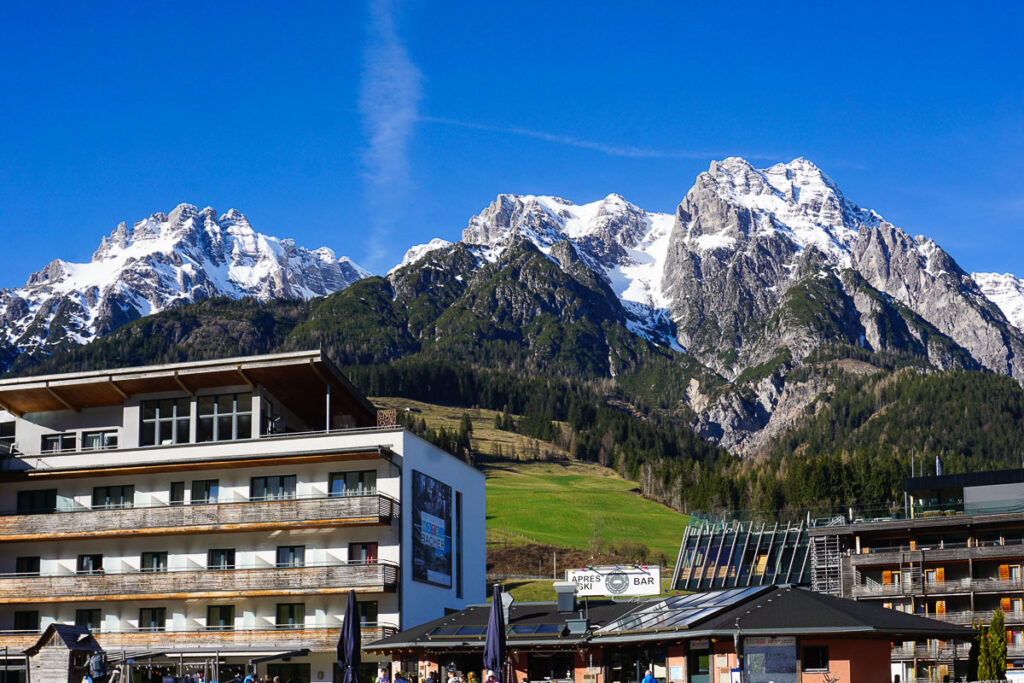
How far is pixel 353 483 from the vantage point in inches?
2825

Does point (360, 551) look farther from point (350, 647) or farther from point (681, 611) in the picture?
point (681, 611)

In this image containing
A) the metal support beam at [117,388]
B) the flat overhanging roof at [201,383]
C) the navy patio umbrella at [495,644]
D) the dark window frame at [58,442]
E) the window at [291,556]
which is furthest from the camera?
the dark window frame at [58,442]

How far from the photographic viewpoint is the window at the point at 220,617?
237ft

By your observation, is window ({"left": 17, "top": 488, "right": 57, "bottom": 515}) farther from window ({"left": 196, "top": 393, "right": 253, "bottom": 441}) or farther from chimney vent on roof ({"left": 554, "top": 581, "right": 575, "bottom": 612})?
chimney vent on roof ({"left": 554, "top": 581, "right": 575, "bottom": 612})

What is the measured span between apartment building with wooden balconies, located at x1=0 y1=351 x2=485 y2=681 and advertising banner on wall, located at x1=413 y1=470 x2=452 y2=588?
0.58ft

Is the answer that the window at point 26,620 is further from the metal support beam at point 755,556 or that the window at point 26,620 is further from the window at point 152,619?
the metal support beam at point 755,556

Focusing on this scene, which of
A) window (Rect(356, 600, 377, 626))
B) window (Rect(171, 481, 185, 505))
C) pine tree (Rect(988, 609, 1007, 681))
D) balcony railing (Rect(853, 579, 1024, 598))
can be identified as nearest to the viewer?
pine tree (Rect(988, 609, 1007, 681))

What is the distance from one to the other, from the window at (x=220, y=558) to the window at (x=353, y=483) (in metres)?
7.24

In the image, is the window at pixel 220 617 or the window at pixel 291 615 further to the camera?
the window at pixel 220 617

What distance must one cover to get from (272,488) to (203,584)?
258 inches

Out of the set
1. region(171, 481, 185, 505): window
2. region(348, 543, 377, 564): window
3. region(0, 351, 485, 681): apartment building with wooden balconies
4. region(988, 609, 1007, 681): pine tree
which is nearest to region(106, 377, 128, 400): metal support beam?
region(0, 351, 485, 681): apartment building with wooden balconies

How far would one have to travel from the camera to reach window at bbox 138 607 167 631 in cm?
7338

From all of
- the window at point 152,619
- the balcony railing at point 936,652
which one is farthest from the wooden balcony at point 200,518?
the balcony railing at point 936,652

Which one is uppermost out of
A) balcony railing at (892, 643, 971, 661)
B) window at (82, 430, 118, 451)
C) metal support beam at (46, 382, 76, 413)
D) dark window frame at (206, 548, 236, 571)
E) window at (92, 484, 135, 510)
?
metal support beam at (46, 382, 76, 413)
